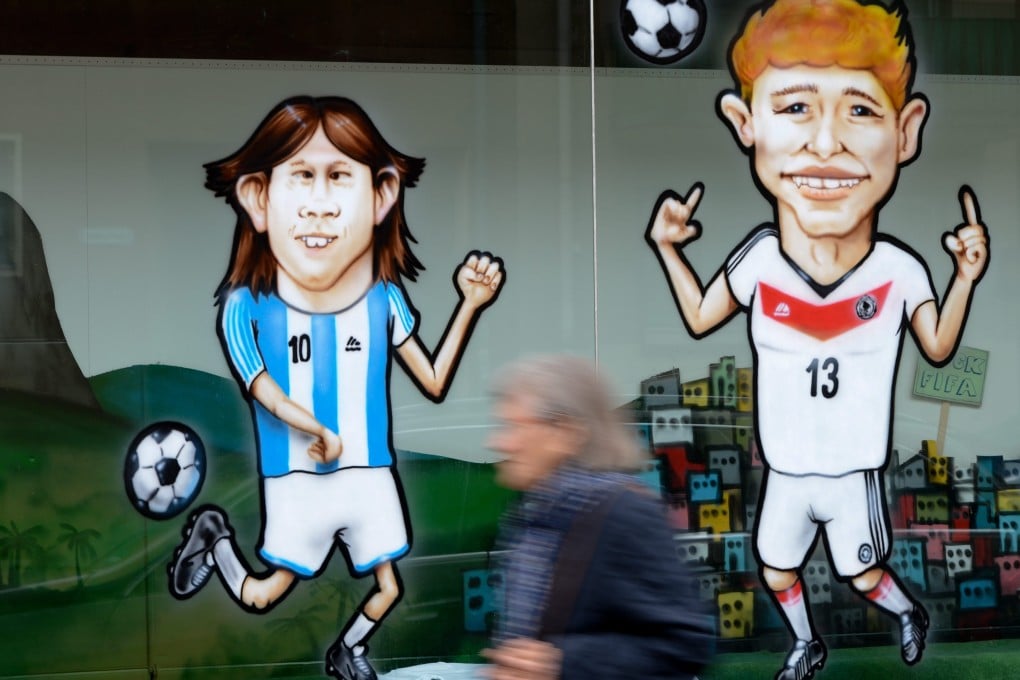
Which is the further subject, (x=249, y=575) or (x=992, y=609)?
(x=992, y=609)

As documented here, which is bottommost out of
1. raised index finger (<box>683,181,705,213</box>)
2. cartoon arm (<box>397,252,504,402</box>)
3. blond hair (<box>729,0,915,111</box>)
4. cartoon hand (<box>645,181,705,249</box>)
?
cartoon arm (<box>397,252,504,402</box>)

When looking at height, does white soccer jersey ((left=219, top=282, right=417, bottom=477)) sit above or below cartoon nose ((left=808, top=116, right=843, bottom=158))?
below

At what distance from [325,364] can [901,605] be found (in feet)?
11.0

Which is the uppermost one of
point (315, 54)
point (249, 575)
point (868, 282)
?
point (315, 54)

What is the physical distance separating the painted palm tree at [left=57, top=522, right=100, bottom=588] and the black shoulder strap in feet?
14.0

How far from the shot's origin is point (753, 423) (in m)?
6.57

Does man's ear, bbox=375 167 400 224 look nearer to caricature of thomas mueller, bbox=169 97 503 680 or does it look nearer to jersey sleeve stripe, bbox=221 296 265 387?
caricature of thomas mueller, bbox=169 97 503 680

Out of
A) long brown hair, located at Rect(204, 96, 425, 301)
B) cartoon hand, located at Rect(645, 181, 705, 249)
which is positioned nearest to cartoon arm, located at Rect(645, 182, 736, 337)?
cartoon hand, located at Rect(645, 181, 705, 249)

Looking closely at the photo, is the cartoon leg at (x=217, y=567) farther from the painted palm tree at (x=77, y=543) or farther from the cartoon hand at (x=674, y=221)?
the cartoon hand at (x=674, y=221)

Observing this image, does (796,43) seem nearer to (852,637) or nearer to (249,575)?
(852,637)

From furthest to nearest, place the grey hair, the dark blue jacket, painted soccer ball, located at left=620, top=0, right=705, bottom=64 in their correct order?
painted soccer ball, located at left=620, top=0, right=705, bottom=64
the grey hair
the dark blue jacket

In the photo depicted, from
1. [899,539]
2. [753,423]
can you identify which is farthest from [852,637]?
[753,423]

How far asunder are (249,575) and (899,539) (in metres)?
3.46

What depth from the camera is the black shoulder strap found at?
8.27 feet
